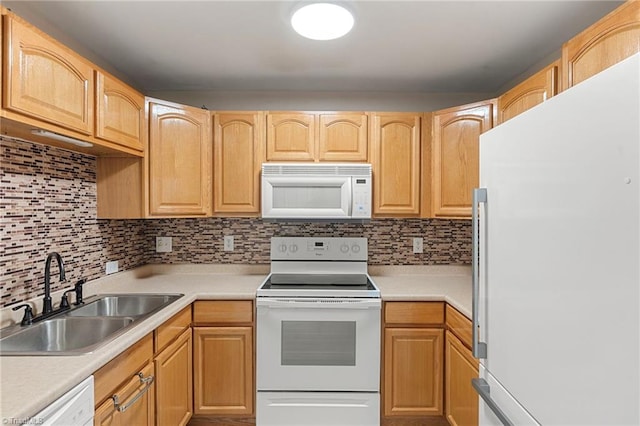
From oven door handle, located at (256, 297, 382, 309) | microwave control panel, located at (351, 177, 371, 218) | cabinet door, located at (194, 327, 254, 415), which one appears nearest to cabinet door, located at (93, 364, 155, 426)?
cabinet door, located at (194, 327, 254, 415)

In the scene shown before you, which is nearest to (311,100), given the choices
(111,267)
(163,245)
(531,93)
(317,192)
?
(317,192)

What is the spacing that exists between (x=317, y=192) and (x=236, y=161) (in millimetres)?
615

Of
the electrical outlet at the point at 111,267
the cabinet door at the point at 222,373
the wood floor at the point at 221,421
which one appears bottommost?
the wood floor at the point at 221,421

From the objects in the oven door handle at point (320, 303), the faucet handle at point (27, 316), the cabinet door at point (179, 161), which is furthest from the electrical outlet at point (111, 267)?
the oven door handle at point (320, 303)

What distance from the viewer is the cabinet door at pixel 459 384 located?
5.53ft

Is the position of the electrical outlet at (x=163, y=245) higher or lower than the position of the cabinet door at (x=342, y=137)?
lower

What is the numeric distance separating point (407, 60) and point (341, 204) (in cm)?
99

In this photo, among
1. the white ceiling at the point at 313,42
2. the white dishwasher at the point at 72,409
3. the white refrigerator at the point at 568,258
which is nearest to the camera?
the white refrigerator at the point at 568,258

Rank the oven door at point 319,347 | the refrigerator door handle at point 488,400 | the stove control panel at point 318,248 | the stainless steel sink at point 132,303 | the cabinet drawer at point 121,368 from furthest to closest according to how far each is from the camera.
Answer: the stove control panel at point 318,248 → the oven door at point 319,347 → the stainless steel sink at point 132,303 → the cabinet drawer at point 121,368 → the refrigerator door handle at point 488,400

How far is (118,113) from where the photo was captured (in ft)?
A: 6.12

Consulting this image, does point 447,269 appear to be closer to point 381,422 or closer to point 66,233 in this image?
point 381,422

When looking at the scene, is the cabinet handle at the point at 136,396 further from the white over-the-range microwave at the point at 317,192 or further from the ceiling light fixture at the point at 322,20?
the ceiling light fixture at the point at 322,20

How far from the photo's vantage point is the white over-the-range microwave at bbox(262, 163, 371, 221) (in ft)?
7.59

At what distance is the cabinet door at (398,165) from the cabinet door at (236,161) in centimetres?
85
